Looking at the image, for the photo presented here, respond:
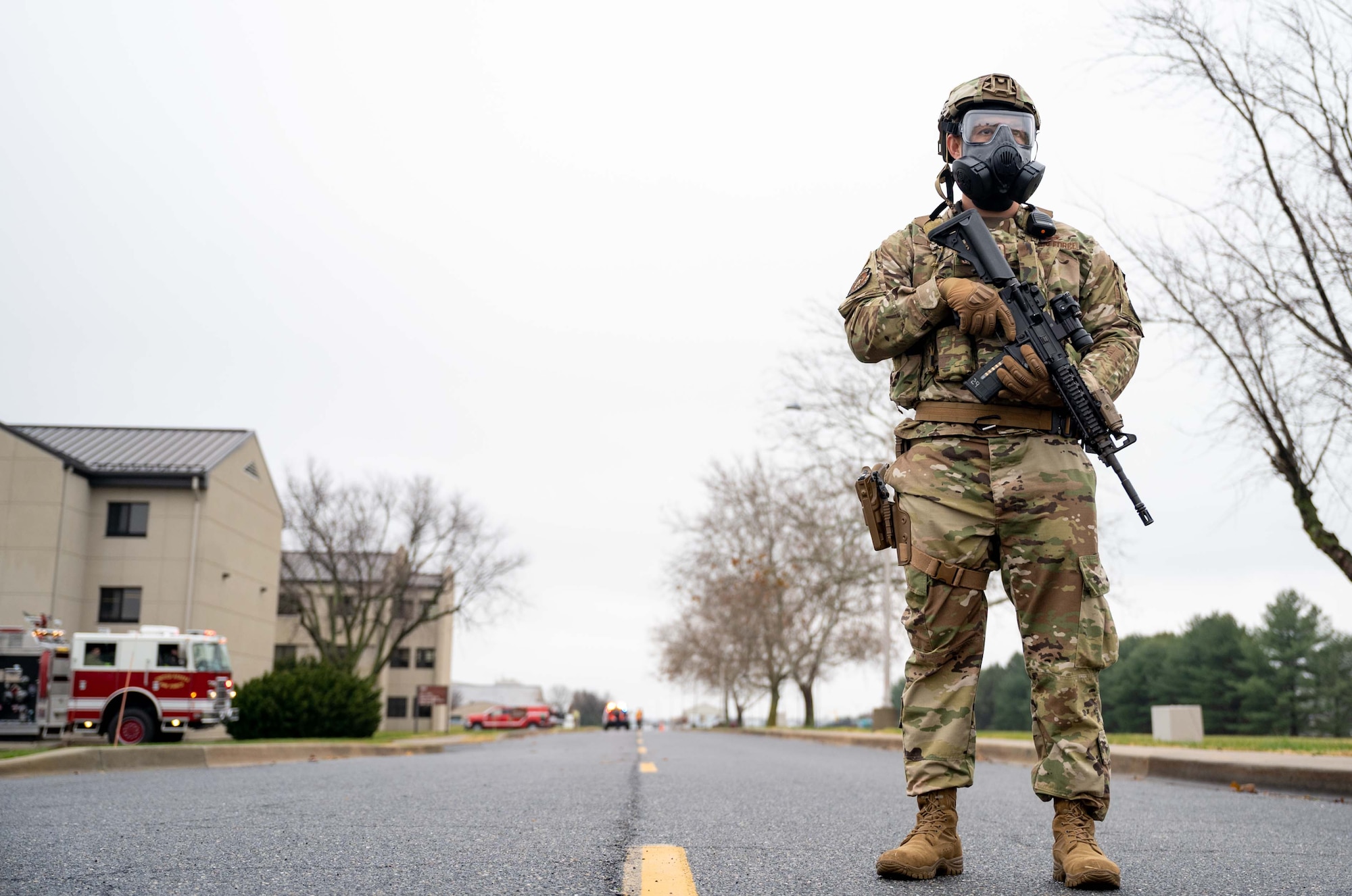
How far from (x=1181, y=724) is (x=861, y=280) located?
14.5 metres

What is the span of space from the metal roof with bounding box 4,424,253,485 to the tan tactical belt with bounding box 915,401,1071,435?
32.8 meters

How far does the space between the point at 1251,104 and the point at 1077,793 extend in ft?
46.9

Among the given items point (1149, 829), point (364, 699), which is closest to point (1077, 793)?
point (1149, 829)

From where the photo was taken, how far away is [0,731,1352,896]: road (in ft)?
10.2

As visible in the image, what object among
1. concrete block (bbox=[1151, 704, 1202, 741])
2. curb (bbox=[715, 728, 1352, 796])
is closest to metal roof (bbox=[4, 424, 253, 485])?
concrete block (bbox=[1151, 704, 1202, 741])

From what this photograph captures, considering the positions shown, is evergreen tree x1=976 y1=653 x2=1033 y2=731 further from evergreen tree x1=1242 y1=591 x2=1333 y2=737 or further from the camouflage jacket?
the camouflage jacket

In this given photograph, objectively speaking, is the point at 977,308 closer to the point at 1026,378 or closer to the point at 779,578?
the point at 1026,378

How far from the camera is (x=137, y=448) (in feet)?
114

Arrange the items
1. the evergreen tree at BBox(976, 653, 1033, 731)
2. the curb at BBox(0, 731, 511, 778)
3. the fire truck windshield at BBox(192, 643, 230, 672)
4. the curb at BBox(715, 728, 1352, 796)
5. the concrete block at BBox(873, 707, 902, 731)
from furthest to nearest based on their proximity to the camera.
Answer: the evergreen tree at BBox(976, 653, 1033, 731), the concrete block at BBox(873, 707, 902, 731), the fire truck windshield at BBox(192, 643, 230, 672), the curb at BBox(0, 731, 511, 778), the curb at BBox(715, 728, 1352, 796)

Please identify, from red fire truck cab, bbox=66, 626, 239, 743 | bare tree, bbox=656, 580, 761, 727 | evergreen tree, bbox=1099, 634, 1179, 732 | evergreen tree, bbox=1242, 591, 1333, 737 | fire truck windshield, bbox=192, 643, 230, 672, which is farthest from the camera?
evergreen tree, bbox=1099, 634, 1179, 732

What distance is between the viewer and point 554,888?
2.94 m

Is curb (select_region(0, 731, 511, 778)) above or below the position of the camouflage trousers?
below

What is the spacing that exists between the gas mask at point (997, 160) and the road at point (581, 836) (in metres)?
2.15

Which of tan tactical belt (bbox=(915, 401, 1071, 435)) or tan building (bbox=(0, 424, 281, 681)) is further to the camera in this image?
tan building (bbox=(0, 424, 281, 681))
